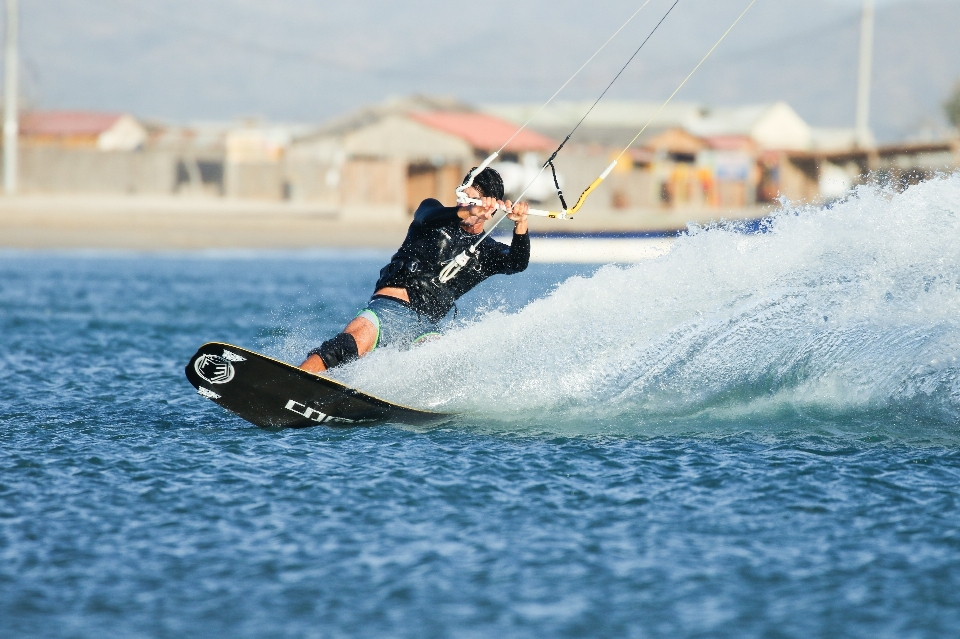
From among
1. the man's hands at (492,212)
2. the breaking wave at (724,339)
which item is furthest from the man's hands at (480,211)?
the breaking wave at (724,339)

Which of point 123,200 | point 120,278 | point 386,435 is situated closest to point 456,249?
point 386,435

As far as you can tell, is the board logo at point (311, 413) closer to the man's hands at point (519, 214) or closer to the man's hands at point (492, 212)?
the man's hands at point (492, 212)

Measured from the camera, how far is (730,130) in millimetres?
74688

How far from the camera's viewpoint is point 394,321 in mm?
8812

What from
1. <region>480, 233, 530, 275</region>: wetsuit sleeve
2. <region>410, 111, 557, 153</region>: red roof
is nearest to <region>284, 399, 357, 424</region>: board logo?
<region>480, 233, 530, 275</region>: wetsuit sleeve

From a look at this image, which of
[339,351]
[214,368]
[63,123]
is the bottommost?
[214,368]

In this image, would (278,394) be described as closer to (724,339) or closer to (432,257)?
(432,257)

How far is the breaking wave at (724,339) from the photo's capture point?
880 cm

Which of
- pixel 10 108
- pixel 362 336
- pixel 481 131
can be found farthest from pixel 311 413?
pixel 481 131

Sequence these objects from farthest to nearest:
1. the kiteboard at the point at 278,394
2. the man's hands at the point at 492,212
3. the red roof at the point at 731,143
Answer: the red roof at the point at 731,143, the man's hands at the point at 492,212, the kiteboard at the point at 278,394

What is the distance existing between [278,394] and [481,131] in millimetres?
43389

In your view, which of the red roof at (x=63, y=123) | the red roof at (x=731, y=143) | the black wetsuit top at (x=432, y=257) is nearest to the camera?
the black wetsuit top at (x=432, y=257)

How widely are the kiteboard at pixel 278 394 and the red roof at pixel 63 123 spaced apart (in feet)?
196

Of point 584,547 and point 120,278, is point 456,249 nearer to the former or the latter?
point 584,547
